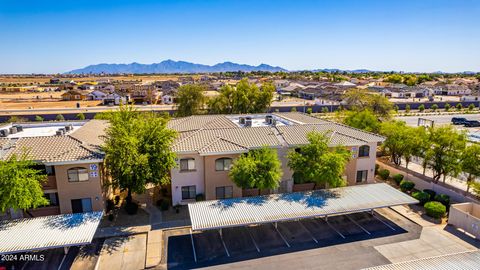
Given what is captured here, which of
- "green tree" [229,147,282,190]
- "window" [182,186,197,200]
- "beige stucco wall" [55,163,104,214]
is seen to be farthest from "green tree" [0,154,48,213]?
"green tree" [229,147,282,190]

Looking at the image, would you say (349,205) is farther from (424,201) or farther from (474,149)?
(474,149)

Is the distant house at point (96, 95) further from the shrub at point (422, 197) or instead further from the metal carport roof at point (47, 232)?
the shrub at point (422, 197)

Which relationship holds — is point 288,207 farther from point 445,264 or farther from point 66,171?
point 66,171

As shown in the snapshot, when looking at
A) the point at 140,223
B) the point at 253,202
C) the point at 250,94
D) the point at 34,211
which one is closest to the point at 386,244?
the point at 253,202

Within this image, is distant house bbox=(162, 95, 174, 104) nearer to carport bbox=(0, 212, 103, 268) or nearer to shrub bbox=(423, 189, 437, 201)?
carport bbox=(0, 212, 103, 268)

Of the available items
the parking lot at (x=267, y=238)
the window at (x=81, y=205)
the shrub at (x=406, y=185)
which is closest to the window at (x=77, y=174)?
the window at (x=81, y=205)

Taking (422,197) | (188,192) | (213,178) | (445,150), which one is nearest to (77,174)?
(188,192)
